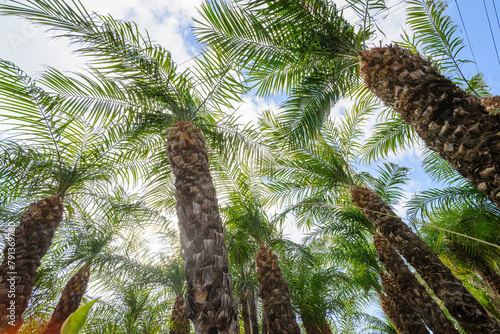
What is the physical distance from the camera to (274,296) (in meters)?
5.42

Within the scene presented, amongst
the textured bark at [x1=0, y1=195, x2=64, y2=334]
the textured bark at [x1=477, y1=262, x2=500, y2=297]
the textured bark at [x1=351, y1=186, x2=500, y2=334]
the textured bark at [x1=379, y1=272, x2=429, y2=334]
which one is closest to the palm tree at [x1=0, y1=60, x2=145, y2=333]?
the textured bark at [x1=0, y1=195, x2=64, y2=334]

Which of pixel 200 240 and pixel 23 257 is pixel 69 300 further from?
pixel 200 240

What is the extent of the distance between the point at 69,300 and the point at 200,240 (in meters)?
5.87

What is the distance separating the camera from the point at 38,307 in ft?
17.6

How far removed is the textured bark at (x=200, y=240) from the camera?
253cm

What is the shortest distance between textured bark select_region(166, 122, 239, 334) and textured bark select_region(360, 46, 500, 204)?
256 cm

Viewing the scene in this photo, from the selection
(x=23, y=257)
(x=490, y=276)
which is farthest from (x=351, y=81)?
(x=490, y=276)

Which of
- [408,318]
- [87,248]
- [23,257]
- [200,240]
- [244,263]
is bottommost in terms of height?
[408,318]

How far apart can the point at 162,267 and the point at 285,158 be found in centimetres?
463

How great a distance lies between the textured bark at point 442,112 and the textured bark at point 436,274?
1.49 metres

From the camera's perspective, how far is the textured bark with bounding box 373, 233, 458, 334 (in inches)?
212

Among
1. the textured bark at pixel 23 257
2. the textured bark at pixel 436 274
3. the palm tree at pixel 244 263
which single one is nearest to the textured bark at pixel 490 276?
the textured bark at pixel 436 274

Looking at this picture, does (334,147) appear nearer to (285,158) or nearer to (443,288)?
(285,158)

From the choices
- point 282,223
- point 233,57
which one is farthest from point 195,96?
point 282,223
